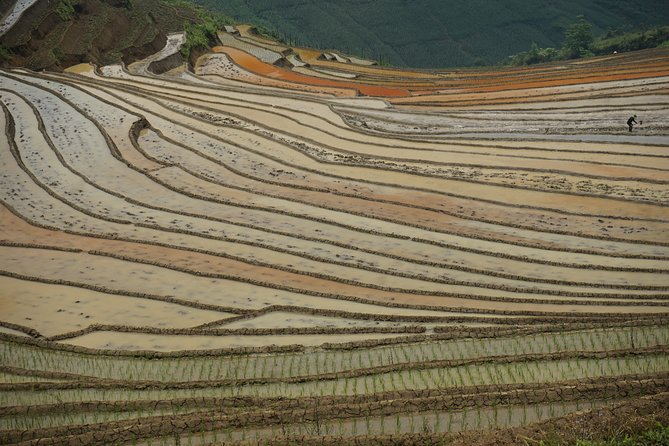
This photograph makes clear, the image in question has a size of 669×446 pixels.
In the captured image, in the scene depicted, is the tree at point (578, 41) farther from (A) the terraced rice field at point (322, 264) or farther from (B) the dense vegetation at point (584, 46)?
(A) the terraced rice field at point (322, 264)

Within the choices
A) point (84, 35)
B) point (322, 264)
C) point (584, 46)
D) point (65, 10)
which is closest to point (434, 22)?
point (584, 46)

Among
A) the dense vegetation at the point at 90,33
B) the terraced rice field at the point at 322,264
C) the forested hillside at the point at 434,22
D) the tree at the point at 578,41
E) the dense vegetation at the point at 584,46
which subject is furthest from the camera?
the forested hillside at the point at 434,22

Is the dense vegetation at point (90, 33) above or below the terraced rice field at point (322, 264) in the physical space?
above

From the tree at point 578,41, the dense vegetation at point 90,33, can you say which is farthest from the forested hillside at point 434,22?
the dense vegetation at point 90,33

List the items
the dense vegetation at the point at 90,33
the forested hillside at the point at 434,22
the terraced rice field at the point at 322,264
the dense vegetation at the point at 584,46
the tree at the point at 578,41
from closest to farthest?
the terraced rice field at the point at 322,264 → the dense vegetation at the point at 90,33 → the dense vegetation at the point at 584,46 → the tree at the point at 578,41 → the forested hillside at the point at 434,22

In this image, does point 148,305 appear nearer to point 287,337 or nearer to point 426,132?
point 287,337

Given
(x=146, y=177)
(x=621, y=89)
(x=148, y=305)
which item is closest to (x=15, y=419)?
(x=148, y=305)

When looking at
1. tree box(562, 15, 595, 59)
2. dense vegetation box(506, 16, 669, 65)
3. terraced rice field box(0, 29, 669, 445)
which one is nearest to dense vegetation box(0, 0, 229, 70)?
terraced rice field box(0, 29, 669, 445)

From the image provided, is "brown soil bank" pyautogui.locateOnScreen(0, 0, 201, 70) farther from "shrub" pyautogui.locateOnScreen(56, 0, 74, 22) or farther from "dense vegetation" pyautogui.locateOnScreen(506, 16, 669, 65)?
"dense vegetation" pyautogui.locateOnScreen(506, 16, 669, 65)
